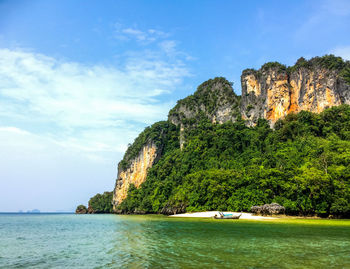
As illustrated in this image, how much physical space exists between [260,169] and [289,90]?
37937 mm

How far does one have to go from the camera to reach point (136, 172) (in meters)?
104

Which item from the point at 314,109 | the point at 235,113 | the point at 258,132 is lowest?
the point at 258,132

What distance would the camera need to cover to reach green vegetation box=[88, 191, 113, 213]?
397ft

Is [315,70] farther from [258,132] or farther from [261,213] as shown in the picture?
[261,213]

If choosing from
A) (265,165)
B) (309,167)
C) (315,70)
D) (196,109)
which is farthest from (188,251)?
(196,109)

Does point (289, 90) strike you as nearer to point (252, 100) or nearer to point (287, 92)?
point (287, 92)

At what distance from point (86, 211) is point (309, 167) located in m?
116

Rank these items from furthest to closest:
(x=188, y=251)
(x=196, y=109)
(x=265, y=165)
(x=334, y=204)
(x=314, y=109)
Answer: (x=196, y=109) → (x=314, y=109) → (x=265, y=165) → (x=334, y=204) → (x=188, y=251)

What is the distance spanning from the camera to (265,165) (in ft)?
183

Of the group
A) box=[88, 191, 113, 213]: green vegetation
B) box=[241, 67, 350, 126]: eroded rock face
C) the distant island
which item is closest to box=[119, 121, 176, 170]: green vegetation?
the distant island

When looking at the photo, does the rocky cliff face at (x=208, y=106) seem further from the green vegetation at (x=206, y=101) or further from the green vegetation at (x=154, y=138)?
the green vegetation at (x=154, y=138)

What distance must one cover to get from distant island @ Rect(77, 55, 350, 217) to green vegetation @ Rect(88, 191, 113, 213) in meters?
0.53

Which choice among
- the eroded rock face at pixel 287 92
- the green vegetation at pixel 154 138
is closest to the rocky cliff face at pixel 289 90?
the eroded rock face at pixel 287 92

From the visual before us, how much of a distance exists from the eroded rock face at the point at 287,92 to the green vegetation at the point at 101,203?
7351cm
